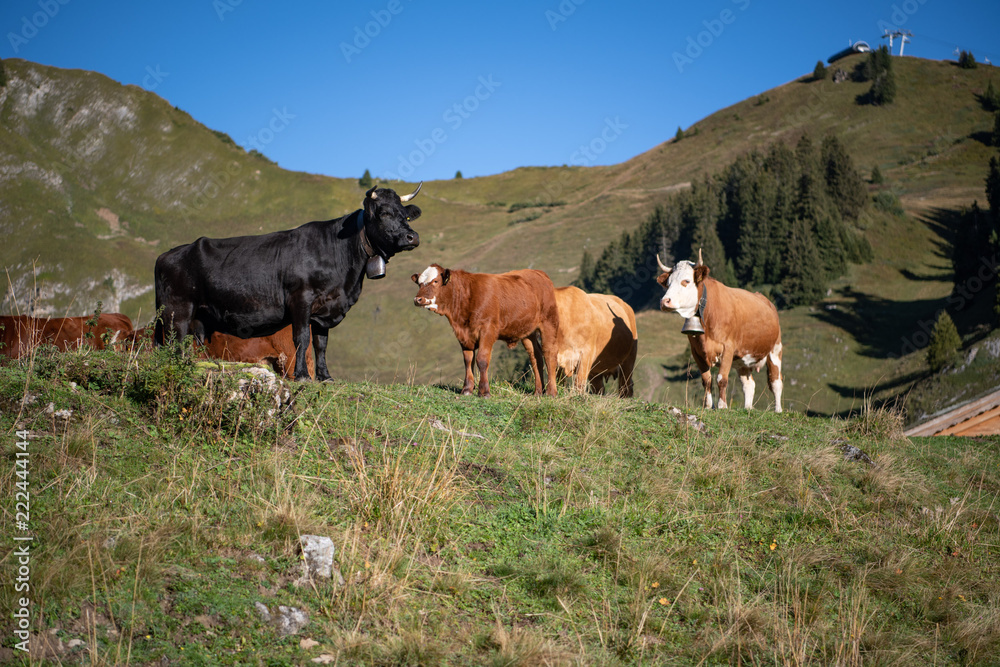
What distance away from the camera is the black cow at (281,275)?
837cm

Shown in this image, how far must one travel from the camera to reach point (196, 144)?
4444 inches

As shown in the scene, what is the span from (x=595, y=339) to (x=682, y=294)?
1785mm

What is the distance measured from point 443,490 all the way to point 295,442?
4.91 feet

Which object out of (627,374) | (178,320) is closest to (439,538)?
(178,320)

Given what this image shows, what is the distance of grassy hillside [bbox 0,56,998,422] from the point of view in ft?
165

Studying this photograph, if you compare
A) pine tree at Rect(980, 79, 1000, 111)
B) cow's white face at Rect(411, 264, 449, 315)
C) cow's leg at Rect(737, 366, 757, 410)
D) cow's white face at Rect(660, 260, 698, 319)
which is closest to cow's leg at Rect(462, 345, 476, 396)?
cow's white face at Rect(411, 264, 449, 315)

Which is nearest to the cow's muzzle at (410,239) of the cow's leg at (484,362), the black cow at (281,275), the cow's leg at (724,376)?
the black cow at (281,275)

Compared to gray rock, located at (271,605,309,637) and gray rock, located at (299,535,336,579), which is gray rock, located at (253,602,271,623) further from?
gray rock, located at (299,535,336,579)

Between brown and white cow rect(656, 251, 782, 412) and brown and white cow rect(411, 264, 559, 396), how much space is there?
2.33m

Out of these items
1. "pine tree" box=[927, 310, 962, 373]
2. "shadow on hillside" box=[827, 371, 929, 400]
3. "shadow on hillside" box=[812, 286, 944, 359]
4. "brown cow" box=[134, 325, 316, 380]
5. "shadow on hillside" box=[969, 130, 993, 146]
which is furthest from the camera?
"shadow on hillside" box=[969, 130, 993, 146]

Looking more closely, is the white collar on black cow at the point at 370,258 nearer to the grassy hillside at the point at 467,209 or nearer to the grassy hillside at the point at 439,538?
the grassy hillside at the point at 439,538

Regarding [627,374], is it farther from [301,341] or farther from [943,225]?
[943,225]

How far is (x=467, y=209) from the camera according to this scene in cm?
15175

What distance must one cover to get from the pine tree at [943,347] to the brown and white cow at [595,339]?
29510 millimetres
